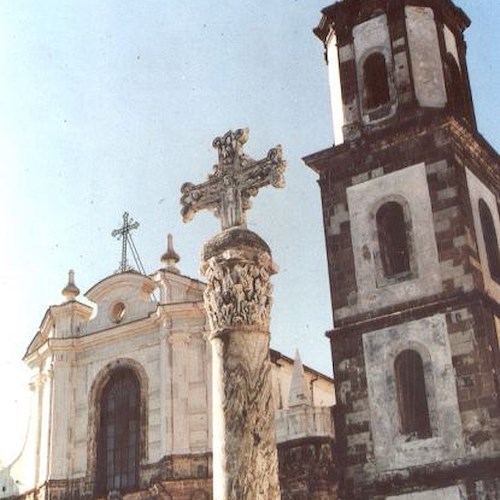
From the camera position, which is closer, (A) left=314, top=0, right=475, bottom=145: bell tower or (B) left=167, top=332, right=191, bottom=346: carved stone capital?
(A) left=314, top=0, right=475, bottom=145: bell tower

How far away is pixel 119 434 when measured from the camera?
1009 inches

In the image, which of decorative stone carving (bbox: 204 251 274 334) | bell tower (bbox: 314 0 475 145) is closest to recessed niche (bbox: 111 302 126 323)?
bell tower (bbox: 314 0 475 145)

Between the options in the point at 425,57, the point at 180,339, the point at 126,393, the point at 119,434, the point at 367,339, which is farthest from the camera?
the point at 126,393

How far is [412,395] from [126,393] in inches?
380

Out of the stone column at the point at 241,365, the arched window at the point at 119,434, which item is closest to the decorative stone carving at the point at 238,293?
the stone column at the point at 241,365

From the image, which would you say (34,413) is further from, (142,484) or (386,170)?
(386,170)

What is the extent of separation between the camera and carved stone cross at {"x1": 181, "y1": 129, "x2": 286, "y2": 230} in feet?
40.6

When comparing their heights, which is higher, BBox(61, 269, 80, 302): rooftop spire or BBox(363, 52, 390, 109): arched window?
BBox(363, 52, 390, 109): arched window

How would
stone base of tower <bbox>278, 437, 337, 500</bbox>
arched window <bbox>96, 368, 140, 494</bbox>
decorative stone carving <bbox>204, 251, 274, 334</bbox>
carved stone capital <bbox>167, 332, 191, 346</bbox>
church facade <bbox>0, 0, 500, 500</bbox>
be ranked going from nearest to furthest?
decorative stone carving <bbox>204, 251, 274, 334</bbox> < church facade <bbox>0, 0, 500, 500</bbox> < stone base of tower <bbox>278, 437, 337, 500</bbox> < arched window <bbox>96, 368, 140, 494</bbox> < carved stone capital <bbox>167, 332, 191, 346</bbox>

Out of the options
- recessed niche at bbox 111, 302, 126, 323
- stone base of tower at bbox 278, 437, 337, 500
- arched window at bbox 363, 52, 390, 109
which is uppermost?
arched window at bbox 363, 52, 390, 109

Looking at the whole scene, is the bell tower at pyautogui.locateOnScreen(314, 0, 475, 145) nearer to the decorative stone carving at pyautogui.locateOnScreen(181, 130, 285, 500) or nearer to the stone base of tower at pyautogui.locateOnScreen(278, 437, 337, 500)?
the stone base of tower at pyautogui.locateOnScreen(278, 437, 337, 500)

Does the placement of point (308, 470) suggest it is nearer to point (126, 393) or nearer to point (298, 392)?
point (298, 392)

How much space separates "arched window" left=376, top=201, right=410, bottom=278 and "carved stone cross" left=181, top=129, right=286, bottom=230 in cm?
803

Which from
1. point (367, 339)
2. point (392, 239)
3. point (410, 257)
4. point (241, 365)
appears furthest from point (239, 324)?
point (392, 239)
